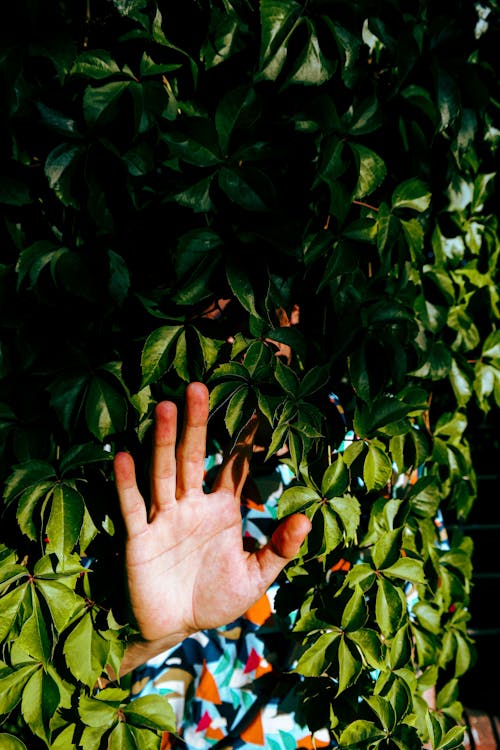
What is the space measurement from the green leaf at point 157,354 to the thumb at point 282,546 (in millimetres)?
344

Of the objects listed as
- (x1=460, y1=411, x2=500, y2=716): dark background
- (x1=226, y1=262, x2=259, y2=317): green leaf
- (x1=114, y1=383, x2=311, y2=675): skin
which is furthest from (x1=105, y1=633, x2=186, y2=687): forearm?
(x1=460, y1=411, x2=500, y2=716): dark background

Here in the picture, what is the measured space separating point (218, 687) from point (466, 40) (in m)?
1.46

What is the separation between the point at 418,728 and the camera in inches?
50.4

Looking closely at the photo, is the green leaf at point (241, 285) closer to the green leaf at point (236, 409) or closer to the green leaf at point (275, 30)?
the green leaf at point (236, 409)

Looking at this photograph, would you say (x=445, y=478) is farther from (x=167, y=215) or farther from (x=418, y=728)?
(x=167, y=215)

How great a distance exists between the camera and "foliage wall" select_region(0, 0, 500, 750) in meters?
1.03

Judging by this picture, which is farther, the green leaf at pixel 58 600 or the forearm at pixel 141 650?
the forearm at pixel 141 650

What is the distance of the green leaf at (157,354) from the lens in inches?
42.3

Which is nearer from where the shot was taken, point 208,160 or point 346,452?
point 208,160

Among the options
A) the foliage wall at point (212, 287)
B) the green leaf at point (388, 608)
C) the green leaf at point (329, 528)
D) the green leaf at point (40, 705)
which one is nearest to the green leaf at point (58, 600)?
the foliage wall at point (212, 287)

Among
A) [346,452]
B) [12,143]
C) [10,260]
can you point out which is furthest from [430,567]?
[12,143]

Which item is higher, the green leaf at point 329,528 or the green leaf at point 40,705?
the green leaf at point 329,528

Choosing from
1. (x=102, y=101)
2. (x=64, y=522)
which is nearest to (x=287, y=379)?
(x=64, y=522)

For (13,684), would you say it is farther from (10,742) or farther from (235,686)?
(235,686)
